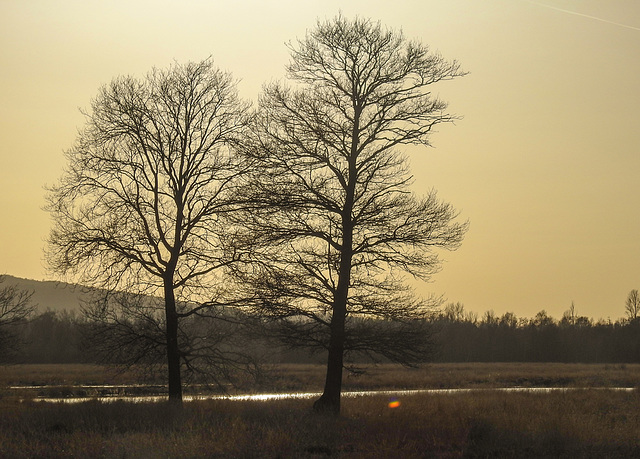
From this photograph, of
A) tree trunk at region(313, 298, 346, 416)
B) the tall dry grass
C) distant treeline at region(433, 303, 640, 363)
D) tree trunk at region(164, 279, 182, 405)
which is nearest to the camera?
the tall dry grass

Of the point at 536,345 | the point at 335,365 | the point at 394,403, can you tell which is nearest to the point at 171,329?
the point at 335,365

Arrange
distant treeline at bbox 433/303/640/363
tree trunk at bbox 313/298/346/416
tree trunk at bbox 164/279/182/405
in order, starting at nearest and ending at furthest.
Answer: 1. tree trunk at bbox 313/298/346/416
2. tree trunk at bbox 164/279/182/405
3. distant treeline at bbox 433/303/640/363

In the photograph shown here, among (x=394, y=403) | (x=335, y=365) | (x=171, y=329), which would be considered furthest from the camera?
(x=394, y=403)

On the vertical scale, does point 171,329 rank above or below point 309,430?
above

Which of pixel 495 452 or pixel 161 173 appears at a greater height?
pixel 161 173

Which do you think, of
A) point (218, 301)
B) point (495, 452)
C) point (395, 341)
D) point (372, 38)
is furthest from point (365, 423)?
point (372, 38)

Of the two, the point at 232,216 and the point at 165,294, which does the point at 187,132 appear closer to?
the point at 232,216

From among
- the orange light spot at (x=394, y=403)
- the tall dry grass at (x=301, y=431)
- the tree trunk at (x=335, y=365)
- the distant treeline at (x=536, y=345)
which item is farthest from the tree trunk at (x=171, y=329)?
the distant treeline at (x=536, y=345)

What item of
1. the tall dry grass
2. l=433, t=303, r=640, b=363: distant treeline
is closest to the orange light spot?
the tall dry grass

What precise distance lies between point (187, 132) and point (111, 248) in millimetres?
4336

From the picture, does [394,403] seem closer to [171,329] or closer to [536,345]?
[171,329]

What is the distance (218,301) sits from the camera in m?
21.3

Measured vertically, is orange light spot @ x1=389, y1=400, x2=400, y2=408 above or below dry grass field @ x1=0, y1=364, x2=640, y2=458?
below

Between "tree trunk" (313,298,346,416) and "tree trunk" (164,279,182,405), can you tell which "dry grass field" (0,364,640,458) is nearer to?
"tree trunk" (313,298,346,416)
